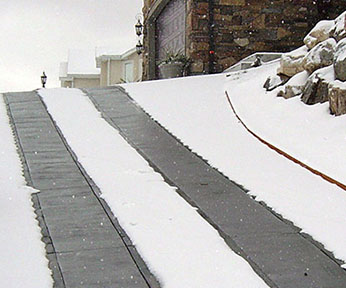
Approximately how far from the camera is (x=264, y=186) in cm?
529

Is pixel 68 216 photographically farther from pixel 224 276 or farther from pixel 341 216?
pixel 341 216

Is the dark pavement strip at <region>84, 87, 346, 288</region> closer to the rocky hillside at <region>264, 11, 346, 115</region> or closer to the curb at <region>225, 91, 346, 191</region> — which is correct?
the curb at <region>225, 91, 346, 191</region>

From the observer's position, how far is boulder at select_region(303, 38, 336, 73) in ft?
25.2

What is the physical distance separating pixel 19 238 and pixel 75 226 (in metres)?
0.46

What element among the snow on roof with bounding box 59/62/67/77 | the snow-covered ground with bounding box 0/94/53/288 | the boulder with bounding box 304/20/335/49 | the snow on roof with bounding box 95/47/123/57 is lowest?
the snow-covered ground with bounding box 0/94/53/288

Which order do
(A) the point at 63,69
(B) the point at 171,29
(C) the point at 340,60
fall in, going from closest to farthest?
1. (C) the point at 340,60
2. (B) the point at 171,29
3. (A) the point at 63,69

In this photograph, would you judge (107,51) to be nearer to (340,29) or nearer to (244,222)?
(340,29)

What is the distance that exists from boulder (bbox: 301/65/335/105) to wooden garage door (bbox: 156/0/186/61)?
227 inches

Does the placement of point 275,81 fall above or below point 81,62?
below

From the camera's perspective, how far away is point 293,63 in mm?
8484

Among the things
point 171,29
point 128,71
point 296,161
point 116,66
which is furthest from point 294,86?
point 116,66

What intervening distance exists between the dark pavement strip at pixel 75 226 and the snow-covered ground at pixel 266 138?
4.59 feet

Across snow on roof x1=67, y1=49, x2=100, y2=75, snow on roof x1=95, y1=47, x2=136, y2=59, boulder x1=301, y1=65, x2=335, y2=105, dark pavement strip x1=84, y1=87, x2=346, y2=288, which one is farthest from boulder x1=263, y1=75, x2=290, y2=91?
snow on roof x1=67, y1=49, x2=100, y2=75

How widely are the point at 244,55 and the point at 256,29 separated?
2.09 ft
